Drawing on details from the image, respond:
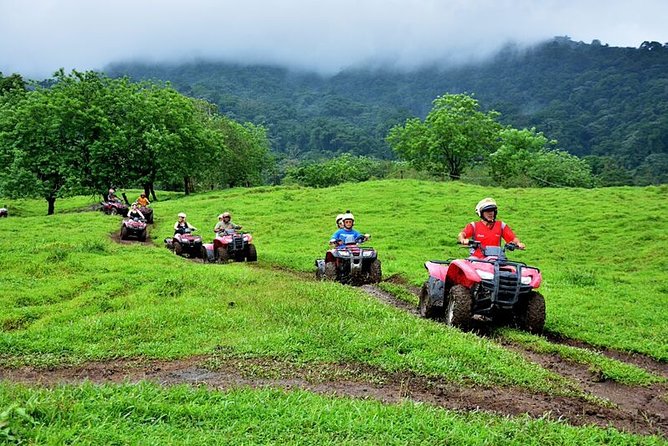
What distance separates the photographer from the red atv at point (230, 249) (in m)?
18.2

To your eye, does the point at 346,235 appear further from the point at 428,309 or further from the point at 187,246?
the point at 187,246

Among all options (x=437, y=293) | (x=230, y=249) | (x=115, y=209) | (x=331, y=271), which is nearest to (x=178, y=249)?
(x=230, y=249)

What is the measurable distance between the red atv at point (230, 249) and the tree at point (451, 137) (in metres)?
31.7

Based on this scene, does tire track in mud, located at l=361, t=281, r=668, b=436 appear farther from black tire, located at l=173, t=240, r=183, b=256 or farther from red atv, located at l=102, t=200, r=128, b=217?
red atv, located at l=102, t=200, r=128, b=217

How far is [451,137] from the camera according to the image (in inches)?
Result: 1916

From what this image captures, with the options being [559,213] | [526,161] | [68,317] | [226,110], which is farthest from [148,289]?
[226,110]

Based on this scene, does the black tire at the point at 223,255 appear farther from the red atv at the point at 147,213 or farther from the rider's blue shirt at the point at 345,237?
the red atv at the point at 147,213

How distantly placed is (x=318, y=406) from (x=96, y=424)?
2029 millimetres

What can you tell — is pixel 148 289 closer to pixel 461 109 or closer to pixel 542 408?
pixel 542 408

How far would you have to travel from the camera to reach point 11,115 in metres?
39.2

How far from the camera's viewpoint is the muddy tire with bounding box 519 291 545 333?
31.4ft

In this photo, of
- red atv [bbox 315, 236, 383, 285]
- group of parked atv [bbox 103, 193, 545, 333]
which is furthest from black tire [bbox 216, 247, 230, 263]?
group of parked atv [bbox 103, 193, 545, 333]

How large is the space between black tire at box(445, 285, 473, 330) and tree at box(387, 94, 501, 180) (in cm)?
3866

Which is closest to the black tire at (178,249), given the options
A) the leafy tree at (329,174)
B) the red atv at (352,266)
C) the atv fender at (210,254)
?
the atv fender at (210,254)
